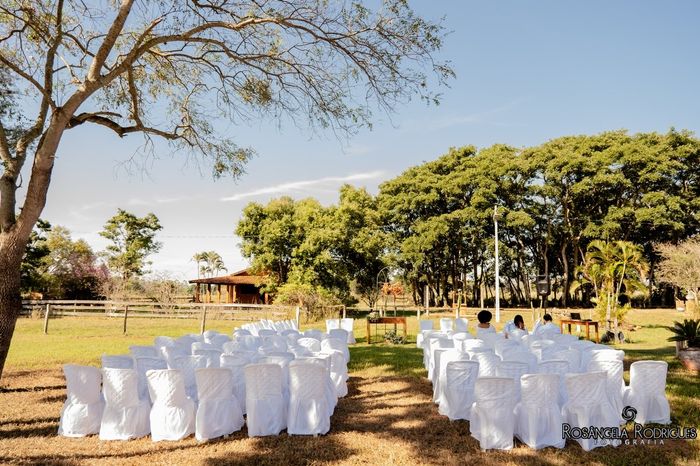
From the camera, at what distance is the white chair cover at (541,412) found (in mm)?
4863

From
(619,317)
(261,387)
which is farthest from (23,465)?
(619,317)

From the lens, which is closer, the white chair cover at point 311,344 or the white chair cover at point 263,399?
the white chair cover at point 263,399

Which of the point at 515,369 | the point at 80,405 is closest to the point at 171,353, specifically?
the point at 80,405

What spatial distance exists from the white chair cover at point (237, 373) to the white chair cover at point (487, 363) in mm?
2957

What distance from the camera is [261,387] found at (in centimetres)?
540

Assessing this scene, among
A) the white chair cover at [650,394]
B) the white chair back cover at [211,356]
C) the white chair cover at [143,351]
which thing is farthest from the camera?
the white chair cover at [143,351]

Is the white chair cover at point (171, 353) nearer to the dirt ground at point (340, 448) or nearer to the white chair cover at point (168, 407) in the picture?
the white chair cover at point (168, 407)

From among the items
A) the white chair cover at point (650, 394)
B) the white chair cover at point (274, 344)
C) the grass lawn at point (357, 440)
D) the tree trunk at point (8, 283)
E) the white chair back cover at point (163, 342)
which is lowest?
the grass lawn at point (357, 440)

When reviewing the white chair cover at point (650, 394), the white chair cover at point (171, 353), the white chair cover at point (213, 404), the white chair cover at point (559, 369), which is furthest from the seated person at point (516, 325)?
the white chair cover at point (213, 404)

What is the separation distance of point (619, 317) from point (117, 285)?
28.6 m

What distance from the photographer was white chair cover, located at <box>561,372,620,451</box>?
493 centimetres

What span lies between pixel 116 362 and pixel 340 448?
3.04 meters

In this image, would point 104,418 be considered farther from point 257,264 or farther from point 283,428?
point 257,264

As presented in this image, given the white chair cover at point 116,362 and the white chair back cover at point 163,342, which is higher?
the white chair cover at point 116,362
